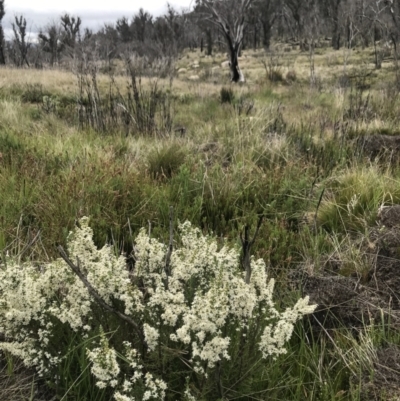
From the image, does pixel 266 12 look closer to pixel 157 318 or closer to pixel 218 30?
pixel 218 30

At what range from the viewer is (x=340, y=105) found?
9055 millimetres

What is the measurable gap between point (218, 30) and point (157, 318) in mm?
52273

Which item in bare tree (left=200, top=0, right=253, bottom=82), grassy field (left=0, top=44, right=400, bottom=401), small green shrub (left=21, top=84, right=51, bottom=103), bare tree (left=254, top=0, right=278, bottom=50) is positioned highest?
bare tree (left=254, top=0, right=278, bottom=50)

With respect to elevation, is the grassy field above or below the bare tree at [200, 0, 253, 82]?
below

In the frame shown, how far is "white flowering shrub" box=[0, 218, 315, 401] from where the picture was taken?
1380 mm

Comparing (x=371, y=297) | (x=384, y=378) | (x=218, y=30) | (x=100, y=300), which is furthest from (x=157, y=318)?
(x=218, y=30)

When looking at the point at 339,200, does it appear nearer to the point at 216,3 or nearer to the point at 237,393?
the point at 237,393

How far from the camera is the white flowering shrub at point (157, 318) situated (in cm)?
138

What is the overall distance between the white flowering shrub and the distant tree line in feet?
50.7

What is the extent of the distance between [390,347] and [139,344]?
45.0 inches

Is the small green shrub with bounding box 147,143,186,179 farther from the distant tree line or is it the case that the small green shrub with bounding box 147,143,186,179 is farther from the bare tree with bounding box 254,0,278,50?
the bare tree with bounding box 254,0,278,50

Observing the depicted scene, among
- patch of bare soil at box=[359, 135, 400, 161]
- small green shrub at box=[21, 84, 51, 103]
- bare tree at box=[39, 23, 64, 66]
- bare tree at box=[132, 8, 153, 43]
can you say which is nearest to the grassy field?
patch of bare soil at box=[359, 135, 400, 161]

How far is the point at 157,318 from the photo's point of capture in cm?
156

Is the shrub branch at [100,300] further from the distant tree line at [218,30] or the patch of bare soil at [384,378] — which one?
the distant tree line at [218,30]
